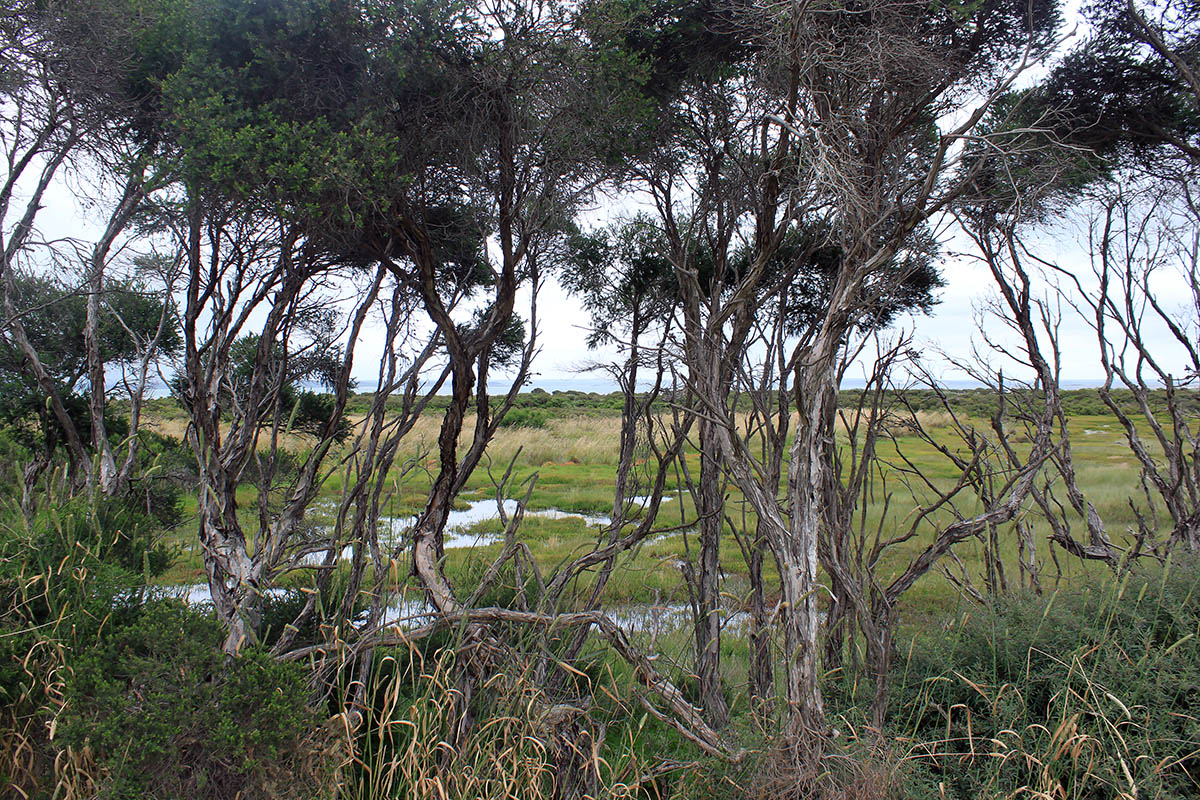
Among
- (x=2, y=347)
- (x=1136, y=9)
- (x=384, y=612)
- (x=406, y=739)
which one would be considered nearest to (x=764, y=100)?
(x=1136, y=9)

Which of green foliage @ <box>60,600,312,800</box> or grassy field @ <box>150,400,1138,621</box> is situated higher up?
green foliage @ <box>60,600,312,800</box>

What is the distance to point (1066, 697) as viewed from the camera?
7.51 ft

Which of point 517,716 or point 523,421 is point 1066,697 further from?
point 523,421

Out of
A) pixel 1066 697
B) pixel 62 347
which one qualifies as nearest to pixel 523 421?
pixel 62 347

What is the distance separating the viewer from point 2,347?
687cm

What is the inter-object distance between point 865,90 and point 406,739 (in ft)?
12.2

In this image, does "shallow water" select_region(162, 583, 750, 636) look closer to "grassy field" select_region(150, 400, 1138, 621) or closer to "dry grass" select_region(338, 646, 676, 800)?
"grassy field" select_region(150, 400, 1138, 621)

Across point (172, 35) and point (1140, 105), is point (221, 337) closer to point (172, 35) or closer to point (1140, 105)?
point (172, 35)

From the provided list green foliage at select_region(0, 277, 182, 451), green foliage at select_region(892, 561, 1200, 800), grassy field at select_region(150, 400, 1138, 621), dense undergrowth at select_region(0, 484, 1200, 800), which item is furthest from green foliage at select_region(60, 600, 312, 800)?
green foliage at select_region(0, 277, 182, 451)

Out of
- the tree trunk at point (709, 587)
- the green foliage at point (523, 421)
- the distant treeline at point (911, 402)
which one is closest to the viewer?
the tree trunk at point (709, 587)

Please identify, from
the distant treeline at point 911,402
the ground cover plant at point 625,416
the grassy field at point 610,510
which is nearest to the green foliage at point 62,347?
the ground cover plant at point 625,416

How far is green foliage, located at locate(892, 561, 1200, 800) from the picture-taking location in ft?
7.55

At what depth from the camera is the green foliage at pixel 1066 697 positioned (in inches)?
90.6

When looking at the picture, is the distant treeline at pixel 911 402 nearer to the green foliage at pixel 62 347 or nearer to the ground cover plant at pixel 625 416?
the ground cover plant at pixel 625 416
